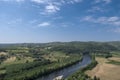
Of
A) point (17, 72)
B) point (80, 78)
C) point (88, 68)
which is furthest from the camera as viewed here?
point (88, 68)

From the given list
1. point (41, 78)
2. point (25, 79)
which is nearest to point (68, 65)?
point (41, 78)

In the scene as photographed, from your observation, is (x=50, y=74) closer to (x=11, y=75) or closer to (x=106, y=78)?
(x=11, y=75)

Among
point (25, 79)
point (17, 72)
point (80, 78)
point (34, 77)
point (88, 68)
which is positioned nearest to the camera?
point (80, 78)

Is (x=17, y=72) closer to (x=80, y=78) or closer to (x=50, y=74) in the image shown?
(x=50, y=74)

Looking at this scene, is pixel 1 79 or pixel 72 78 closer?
pixel 72 78

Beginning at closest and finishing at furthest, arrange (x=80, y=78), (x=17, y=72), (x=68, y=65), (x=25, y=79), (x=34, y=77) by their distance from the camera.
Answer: (x=80, y=78) < (x=25, y=79) < (x=34, y=77) < (x=17, y=72) < (x=68, y=65)

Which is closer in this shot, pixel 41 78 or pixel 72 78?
pixel 72 78

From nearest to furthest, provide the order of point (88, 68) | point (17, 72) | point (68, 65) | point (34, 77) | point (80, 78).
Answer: point (80, 78), point (34, 77), point (17, 72), point (88, 68), point (68, 65)

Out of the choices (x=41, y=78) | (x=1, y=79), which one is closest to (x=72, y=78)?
(x=41, y=78)

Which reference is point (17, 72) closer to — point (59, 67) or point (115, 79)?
point (59, 67)
